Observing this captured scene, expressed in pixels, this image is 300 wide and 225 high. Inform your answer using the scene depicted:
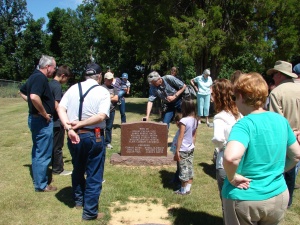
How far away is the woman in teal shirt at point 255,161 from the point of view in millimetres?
2312

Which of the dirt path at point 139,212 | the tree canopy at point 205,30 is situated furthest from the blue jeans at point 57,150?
the tree canopy at point 205,30

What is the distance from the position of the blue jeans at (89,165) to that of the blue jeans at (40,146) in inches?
42.8

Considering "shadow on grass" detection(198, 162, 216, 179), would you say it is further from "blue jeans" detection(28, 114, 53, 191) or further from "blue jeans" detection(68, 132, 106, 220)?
"blue jeans" detection(28, 114, 53, 191)

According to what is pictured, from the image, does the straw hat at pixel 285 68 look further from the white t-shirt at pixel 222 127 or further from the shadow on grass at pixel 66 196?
the shadow on grass at pixel 66 196

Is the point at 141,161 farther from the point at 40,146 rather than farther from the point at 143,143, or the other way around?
the point at 40,146

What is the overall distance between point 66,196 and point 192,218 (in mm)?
2014

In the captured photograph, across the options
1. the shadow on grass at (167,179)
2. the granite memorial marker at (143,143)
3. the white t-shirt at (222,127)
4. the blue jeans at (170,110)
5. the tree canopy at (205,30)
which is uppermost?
the tree canopy at (205,30)

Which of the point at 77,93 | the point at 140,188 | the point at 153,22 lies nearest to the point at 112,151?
the point at 140,188

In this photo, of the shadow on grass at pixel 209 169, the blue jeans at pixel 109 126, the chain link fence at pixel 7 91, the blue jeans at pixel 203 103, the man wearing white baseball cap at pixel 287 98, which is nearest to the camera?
the man wearing white baseball cap at pixel 287 98

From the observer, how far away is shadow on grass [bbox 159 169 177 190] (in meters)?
5.71

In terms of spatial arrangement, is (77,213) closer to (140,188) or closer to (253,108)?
(140,188)

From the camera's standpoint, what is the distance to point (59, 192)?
17.4 ft

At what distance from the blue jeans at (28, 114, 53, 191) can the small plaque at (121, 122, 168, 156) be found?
194 cm

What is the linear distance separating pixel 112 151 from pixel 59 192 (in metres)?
2.67
